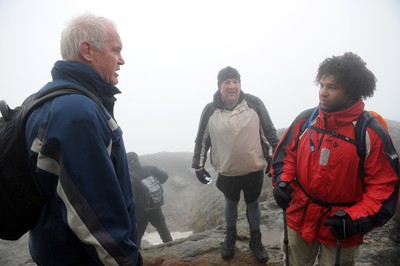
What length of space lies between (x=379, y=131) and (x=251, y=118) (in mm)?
1989

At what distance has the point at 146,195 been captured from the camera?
6793 millimetres

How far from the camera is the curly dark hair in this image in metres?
2.96

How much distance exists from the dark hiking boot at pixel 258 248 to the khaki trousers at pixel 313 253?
103 cm

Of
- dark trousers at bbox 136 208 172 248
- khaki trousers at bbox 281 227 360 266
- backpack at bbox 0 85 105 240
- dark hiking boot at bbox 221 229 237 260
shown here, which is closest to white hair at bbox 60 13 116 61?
backpack at bbox 0 85 105 240

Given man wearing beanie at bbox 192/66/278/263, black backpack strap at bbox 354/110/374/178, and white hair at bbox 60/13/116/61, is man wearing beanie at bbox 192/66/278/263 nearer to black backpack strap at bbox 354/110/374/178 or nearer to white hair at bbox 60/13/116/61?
black backpack strap at bbox 354/110/374/178

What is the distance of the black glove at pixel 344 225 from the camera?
8.36 feet

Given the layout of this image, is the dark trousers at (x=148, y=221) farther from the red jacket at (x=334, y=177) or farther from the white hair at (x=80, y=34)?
the white hair at (x=80, y=34)

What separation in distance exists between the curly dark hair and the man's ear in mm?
2619

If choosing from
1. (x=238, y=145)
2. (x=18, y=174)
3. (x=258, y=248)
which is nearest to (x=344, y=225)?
(x=238, y=145)

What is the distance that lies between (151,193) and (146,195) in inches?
6.8

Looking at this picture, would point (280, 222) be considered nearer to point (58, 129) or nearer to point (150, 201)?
point (150, 201)

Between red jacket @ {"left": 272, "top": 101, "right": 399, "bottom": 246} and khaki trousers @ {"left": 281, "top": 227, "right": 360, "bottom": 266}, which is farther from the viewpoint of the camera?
khaki trousers @ {"left": 281, "top": 227, "right": 360, "bottom": 266}

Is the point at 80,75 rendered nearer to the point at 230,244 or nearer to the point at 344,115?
the point at 344,115

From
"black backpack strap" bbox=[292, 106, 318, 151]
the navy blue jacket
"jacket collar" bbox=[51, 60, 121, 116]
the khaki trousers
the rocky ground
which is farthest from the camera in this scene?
the rocky ground
